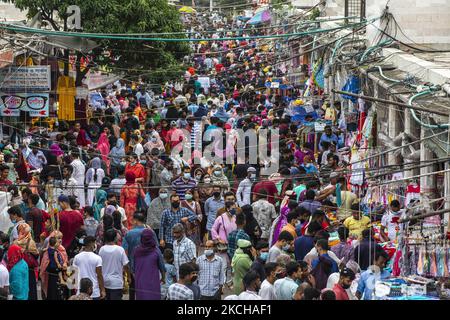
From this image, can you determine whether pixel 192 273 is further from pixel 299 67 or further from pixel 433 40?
pixel 299 67

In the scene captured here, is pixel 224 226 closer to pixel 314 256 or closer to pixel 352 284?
pixel 314 256

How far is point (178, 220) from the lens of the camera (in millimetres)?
16656

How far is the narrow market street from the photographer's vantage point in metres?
14.0

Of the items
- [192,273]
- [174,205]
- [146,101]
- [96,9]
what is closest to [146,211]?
[174,205]

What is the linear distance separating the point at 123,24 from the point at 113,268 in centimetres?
1673

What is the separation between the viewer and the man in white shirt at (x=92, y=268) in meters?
14.0

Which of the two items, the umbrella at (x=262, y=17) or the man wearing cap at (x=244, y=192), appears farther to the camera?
the umbrella at (x=262, y=17)

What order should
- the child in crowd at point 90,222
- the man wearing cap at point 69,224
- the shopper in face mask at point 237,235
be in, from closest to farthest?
1. the shopper in face mask at point 237,235
2. the man wearing cap at point 69,224
3. the child in crowd at point 90,222

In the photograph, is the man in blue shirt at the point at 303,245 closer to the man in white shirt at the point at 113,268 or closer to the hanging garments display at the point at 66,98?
the man in white shirt at the point at 113,268

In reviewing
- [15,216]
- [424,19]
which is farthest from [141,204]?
[424,19]

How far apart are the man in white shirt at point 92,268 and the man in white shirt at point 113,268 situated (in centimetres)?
14

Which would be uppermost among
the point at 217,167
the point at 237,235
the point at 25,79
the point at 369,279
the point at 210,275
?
the point at 25,79

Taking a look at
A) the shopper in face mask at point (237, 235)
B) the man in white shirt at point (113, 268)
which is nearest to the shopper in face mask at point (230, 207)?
the shopper in face mask at point (237, 235)

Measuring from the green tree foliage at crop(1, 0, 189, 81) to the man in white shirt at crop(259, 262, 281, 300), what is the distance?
1685cm
